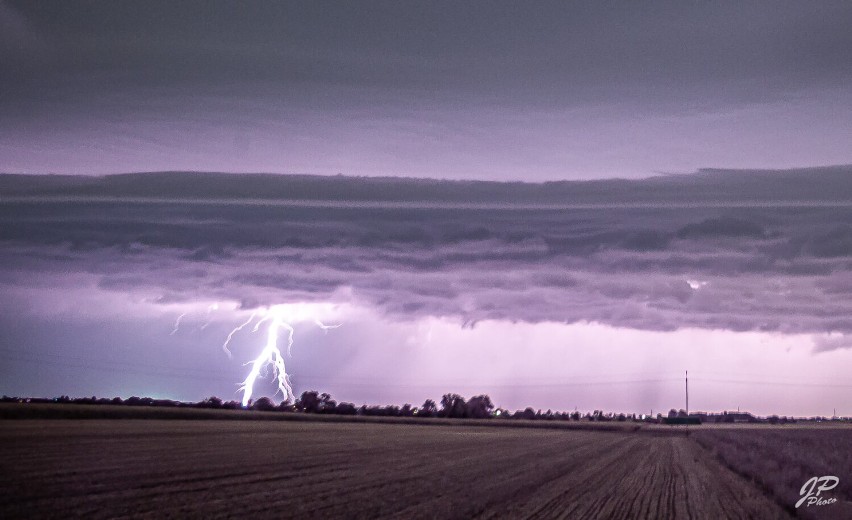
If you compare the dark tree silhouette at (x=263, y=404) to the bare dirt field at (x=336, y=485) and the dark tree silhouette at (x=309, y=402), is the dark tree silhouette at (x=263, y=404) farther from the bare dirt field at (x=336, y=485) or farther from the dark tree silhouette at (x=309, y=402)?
the bare dirt field at (x=336, y=485)

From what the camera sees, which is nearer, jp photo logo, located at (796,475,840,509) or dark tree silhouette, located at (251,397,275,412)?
jp photo logo, located at (796,475,840,509)

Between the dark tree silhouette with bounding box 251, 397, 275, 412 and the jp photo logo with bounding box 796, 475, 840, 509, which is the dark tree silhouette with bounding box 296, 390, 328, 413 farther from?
the jp photo logo with bounding box 796, 475, 840, 509

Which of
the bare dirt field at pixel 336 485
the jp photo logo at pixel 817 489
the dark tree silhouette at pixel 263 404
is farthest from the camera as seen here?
the dark tree silhouette at pixel 263 404

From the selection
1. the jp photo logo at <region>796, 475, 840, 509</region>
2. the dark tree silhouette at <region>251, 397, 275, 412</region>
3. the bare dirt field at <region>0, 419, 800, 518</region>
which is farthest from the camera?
the dark tree silhouette at <region>251, 397, 275, 412</region>

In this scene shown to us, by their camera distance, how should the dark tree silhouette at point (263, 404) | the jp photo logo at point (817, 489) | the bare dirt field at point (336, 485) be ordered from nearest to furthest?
the bare dirt field at point (336, 485) → the jp photo logo at point (817, 489) → the dark tree silhouette at point (263, 404)

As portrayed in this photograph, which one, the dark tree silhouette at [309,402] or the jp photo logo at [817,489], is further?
the dark tree silhouette at [309,402]

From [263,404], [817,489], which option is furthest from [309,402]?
A: [817,489]

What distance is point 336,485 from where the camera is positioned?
25.8 m

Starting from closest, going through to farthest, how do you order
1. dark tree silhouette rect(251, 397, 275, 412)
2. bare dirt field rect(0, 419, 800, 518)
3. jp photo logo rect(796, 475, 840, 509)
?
bare dirt field rect(0, 419, 800, 518) < jp photo logo rect(796, 475, 840, 509) < dark tree silhouette rect(251, 397, 275, 412)

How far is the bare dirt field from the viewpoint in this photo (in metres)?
20.4

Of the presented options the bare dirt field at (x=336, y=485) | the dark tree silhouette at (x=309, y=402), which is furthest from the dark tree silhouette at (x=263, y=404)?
the bare dirt field at (x=336, y=485)

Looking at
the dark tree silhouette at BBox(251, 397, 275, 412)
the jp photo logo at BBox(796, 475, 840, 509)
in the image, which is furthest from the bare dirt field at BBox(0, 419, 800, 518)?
the dark tree silhouette at BBox(251, 397, 275, 412)

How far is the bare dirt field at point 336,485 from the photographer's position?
2041 centimetres

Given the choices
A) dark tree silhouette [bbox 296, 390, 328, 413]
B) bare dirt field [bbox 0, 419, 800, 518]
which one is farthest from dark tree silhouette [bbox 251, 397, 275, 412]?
bare dirt field [bbox 0, 419, 800, 518]
